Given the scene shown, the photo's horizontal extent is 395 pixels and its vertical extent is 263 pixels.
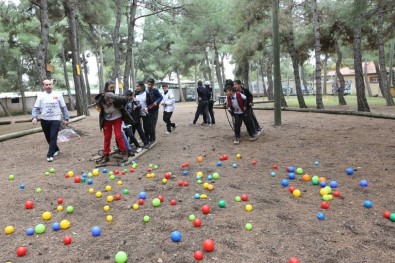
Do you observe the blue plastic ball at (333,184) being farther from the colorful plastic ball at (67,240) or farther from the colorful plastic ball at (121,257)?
the colorful plastic ball at (67,240)

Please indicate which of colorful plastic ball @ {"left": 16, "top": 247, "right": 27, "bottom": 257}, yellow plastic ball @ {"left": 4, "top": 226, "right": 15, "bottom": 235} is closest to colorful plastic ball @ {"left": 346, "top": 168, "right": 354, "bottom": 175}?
colorful plastic ball @ {"left": 16, "top": 247, "right": 27, "bottom": 257}

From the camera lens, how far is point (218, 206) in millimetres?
4203

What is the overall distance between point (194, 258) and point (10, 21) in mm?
17332

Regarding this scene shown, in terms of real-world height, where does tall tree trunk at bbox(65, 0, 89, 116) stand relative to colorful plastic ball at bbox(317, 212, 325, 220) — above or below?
above

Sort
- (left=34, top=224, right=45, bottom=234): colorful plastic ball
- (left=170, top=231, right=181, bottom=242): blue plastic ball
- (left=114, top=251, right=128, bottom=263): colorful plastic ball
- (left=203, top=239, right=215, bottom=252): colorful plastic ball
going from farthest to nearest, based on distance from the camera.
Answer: (left=34, top=224, right=45, bottom=234): colorful plastic ball < (left=170, top=231, right=181, bottom=242): blue plastic ball < (left=203, top=239, right=215, bottom=252): colorful plastic ball < (left=114, top=251, right=128, bottom=263): colorful plastic ball

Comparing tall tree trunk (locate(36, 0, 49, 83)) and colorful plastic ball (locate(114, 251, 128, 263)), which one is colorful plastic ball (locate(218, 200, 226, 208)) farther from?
tall tree trunk (locate(36, 0, 49, 83))

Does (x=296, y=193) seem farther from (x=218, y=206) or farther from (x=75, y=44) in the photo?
(x=75, y=44)

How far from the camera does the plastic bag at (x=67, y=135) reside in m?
9.95

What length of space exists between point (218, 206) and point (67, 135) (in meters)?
7.39

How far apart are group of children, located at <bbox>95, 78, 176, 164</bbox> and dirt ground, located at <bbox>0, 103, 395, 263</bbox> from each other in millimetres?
489

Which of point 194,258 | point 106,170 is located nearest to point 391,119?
point 106,170

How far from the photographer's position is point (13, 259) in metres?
3.10

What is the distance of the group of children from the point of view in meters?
6.39

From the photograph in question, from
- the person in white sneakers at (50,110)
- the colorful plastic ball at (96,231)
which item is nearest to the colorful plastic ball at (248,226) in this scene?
the colorful plastic ball at (96,231)
